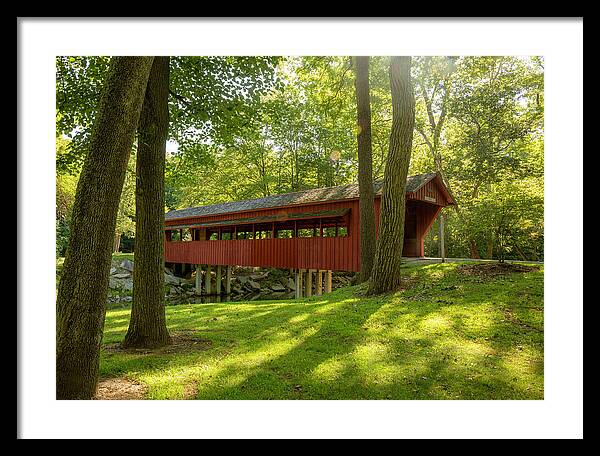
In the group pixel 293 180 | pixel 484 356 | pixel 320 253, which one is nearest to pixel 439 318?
pixel 484 356

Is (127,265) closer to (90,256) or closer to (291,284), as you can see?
(291,284)

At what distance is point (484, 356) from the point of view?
A: 4.27m

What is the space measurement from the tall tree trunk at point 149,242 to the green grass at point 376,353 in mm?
461

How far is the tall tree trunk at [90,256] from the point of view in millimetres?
3082

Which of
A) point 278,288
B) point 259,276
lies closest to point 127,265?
point 259,276

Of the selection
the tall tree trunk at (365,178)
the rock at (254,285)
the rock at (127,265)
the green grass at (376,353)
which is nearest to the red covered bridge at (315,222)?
the tall tree trunk at (365,178)

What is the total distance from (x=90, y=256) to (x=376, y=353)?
3.15 meters

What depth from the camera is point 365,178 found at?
9969 mm

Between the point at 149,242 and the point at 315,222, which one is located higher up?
the point at 315,222

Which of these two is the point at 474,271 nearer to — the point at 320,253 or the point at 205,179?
the point at 320,253

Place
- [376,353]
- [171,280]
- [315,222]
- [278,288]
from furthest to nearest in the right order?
1. [278,288]
2. [171,280]
3. [315,222]
4. [376,353]

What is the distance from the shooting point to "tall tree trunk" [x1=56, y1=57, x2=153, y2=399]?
3082 mm

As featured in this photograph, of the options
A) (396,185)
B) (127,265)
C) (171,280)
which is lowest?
(171,280)

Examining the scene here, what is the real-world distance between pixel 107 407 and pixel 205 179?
25.9 metres
